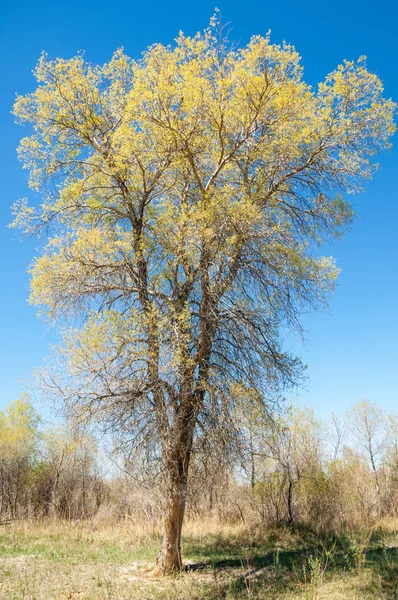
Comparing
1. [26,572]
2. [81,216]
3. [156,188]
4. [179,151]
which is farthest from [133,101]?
[26,572]

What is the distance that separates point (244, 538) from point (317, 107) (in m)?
12.7

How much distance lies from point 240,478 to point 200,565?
2.92m

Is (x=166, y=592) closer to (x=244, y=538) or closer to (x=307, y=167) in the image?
(x=244, y=538)

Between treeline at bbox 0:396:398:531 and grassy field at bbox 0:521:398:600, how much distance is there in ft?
4.68

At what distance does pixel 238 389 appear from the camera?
898cm

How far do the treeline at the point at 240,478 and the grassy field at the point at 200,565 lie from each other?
→ 1427mm

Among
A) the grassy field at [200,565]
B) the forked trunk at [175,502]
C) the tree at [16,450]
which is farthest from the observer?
the tree at [16,450]

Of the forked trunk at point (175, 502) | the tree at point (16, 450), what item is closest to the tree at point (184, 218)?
the forked trunk at point (175, 502)

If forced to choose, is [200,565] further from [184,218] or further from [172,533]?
[184,218]

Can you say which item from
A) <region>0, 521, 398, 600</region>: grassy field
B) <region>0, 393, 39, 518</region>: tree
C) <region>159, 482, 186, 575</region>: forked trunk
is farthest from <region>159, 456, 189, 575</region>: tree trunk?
<region>0, 393, 39, 518</region>: tree

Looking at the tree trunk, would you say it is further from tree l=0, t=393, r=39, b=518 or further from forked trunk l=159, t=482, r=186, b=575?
tree l=0, t=393, r=39, b=518

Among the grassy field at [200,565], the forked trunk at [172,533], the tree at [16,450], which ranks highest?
the tree at [16,450]

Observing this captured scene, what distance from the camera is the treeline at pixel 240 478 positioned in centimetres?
992

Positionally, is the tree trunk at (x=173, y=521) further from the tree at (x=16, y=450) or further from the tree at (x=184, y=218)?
the tree at (x=16, y=450)
